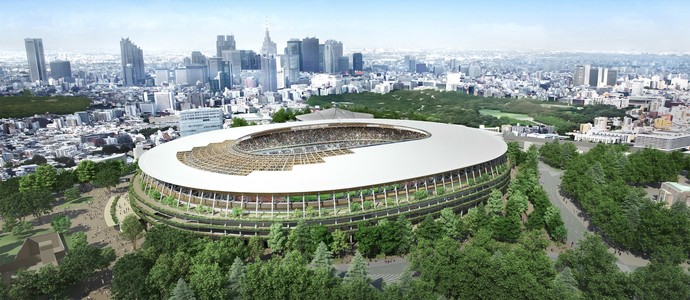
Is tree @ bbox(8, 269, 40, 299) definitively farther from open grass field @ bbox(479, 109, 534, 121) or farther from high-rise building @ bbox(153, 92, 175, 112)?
high-rise building @ bbox(153, 92, 175, 112)

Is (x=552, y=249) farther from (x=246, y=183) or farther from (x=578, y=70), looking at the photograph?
(x=578, y=70)

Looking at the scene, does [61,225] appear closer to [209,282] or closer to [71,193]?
[71,193]

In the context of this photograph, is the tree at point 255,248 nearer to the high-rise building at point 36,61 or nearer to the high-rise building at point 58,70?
the high-rise building at point 36,61

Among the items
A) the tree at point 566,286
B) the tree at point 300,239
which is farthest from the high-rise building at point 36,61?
the tree at point 566,286

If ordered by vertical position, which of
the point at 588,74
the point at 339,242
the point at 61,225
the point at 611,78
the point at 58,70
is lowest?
the point at 61,225

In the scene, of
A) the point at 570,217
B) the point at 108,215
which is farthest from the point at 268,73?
the point at 570,217
